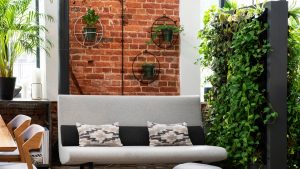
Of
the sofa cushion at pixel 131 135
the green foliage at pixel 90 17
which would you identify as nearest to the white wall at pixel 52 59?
the green foliage at pixel 90 17

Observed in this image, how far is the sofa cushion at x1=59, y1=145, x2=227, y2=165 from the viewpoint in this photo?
470 cm

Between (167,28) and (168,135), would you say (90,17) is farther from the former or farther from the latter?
(168,135)

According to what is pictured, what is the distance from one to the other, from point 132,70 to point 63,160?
1970mm

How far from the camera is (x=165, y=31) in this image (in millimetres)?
6398

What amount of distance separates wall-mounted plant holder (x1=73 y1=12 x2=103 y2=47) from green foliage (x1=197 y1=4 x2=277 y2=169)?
1.63 meters

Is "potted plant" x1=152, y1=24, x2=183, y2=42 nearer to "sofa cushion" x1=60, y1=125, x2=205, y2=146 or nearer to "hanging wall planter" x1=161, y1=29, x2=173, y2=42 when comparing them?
"hanging wall planter" x1=161, y1=29, x2=173, y2=42

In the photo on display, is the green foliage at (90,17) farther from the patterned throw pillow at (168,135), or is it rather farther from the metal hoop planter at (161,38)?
the patterned throw pillow at (168,135)

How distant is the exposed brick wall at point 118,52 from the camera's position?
625cm

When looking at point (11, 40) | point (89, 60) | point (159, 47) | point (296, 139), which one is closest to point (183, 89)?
point (159, 47)

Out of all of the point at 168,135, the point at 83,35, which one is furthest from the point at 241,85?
the point at 83,35

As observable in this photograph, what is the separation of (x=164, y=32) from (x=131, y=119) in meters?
1.52

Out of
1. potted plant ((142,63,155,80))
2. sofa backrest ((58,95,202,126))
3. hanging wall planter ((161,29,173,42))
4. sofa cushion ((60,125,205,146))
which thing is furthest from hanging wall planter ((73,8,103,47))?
sofa cushion ((60,125,205,146))

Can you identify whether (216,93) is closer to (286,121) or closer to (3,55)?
(286,121)

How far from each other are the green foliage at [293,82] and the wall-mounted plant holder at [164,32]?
6.13 ft
